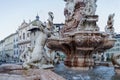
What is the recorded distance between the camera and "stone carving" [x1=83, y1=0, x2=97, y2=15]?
12609 millimetres

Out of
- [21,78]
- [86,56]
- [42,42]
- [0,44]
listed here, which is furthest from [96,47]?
[0,44]

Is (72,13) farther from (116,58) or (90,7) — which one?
(116,58)

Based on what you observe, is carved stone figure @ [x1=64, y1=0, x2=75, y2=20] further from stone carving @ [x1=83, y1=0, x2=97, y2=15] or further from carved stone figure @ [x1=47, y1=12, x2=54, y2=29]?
carved stone figure @ [x1=47, y1=12, x2=54, y2=29]

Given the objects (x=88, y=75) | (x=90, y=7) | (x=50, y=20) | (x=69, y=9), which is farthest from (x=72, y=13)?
(x=88, y=75)

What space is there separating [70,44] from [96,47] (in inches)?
42.9

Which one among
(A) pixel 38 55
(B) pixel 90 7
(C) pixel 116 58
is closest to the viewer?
(A) pixel 38 55

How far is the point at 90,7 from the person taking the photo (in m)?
13.0

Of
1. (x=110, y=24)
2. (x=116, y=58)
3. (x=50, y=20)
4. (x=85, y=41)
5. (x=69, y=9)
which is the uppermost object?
(x=69, y=9)

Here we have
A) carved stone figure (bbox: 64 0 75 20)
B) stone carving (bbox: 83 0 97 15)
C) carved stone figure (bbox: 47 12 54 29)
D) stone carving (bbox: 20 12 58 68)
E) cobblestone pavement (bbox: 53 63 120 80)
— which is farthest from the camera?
carved stone figure (bbox: 64 0 75 20)

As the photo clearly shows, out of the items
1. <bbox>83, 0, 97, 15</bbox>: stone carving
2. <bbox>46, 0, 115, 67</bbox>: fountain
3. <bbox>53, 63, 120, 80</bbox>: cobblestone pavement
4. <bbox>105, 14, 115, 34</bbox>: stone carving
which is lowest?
<bbox>53, 63, 120, 80</bbox>: cobblestone pavement

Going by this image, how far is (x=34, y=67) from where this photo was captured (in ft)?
29.2

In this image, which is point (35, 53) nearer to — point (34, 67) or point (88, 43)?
point (34, 67)

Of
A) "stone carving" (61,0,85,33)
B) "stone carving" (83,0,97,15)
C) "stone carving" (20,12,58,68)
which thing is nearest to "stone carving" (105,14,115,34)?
"stone carving" (83,0,97,15)

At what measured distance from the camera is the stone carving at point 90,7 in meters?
12.6
